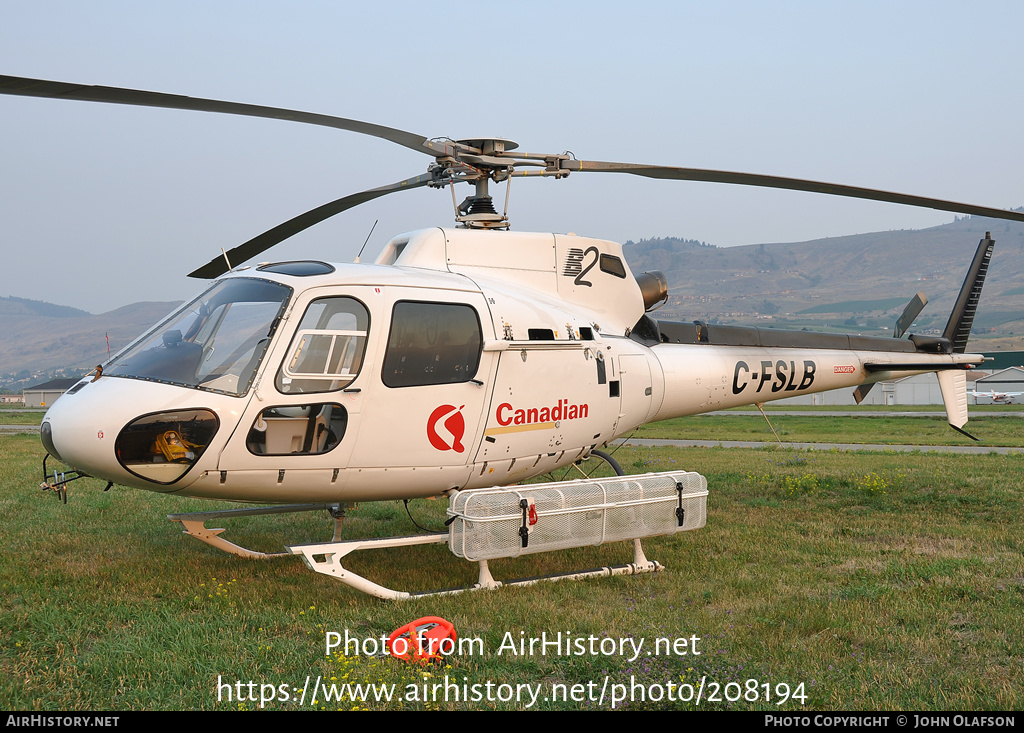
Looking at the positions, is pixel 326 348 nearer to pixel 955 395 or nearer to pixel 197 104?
pixel 197 104

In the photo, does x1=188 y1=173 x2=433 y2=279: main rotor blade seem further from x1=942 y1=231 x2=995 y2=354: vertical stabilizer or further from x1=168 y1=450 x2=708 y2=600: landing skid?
x1=942 y1=231 x2=995 y2=354: vertical stabilizer

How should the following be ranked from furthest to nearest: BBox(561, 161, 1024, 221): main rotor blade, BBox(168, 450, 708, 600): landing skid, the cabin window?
1. BBox(561, 161, 1024, 221): main rotor blade
2. the cabin window
3. BBox(168, 450, 708, 600): landing skid

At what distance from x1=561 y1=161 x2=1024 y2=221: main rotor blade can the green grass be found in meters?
3.69

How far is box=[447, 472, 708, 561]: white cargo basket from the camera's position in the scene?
6375 millimetres

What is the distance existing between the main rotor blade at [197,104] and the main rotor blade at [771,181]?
5.49 ft

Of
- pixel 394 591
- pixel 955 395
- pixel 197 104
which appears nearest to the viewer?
pixel 197 104

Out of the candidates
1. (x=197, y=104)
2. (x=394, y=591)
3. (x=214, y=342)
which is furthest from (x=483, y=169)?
(x=394, y=591)

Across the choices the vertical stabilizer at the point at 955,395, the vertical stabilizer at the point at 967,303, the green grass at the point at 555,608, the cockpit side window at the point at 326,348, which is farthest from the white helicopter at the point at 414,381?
the vertical stabilizer at the point at 955,395

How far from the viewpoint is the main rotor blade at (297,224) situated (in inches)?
A: 321

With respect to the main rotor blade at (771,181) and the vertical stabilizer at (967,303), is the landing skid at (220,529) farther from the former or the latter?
the vertical stabilizer at (967,303)

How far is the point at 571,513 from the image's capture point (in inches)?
270

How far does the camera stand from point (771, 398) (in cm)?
1044

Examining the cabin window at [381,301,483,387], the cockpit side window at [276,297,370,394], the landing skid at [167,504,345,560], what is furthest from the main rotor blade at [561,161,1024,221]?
the landing skid at [167,504,345,560]

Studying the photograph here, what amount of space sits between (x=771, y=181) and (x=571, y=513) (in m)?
4.12
